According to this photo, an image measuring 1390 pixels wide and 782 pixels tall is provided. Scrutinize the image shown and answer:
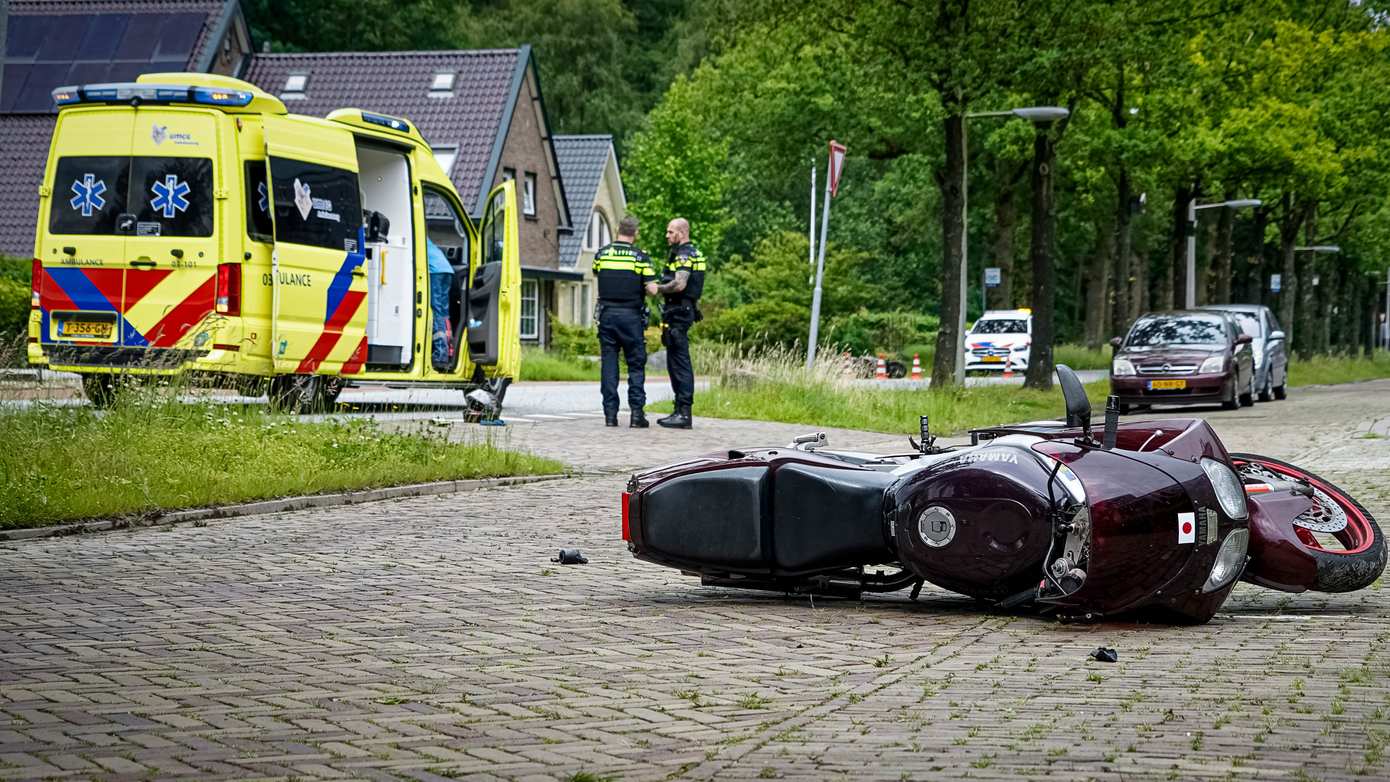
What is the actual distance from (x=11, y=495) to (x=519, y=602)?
393 centimetres

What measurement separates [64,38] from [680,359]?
1300 inches

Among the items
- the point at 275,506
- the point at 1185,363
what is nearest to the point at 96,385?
the point at 275,506

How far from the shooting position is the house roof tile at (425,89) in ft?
150

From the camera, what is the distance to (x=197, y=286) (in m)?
16.9

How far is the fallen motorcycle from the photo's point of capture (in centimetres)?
674

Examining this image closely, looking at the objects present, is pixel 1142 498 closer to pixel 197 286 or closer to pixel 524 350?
pixel 197 286

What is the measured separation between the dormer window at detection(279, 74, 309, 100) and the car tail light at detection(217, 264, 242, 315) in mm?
31459

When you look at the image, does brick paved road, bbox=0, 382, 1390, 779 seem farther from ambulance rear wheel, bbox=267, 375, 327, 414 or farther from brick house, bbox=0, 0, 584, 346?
brick house, bbox=0, 0, 584, 346

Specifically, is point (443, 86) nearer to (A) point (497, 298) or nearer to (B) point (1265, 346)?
(B) point (1265, 346)

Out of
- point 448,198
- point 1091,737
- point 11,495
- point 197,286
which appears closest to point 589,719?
point 1091,737

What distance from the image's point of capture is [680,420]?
18.6m

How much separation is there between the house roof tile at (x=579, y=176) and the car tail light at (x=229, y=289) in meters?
40.3

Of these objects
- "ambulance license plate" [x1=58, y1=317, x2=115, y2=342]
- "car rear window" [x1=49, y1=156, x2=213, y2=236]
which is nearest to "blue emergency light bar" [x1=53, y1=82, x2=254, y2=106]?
"car rear window" [x1=49, y1=156, x2=213, y2=236]

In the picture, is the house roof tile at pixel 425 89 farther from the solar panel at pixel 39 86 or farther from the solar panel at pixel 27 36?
the solar panel at pixel 27 36
